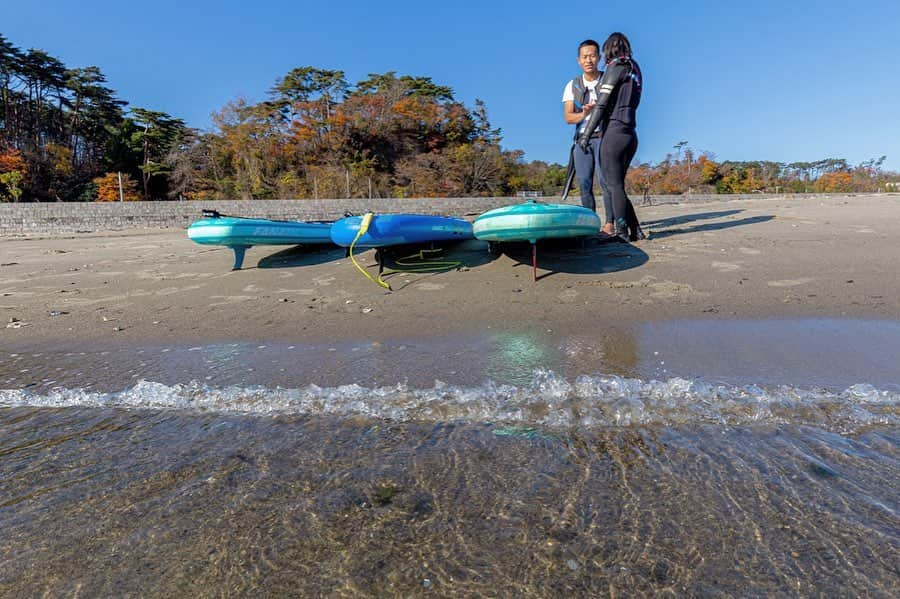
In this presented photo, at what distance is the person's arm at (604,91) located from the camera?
5.18m

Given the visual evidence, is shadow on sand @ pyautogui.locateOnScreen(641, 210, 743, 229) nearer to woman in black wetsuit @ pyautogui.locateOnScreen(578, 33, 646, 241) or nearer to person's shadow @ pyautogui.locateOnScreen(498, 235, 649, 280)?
person's shadow @ pyautogui.locateOnScreen(498, 235, 649, 280)

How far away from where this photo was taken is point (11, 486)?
5.25 ft

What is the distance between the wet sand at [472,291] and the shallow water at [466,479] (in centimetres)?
102

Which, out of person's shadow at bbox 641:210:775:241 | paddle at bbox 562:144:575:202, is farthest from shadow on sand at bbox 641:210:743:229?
paddle at bbox 562:144:575:202

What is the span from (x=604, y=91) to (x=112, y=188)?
36.9 metres

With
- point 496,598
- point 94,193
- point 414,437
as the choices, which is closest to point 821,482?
point 496,598

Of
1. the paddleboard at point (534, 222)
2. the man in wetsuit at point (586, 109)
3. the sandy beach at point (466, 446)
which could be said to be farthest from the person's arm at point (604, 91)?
the sandy beach at point (466, 446)

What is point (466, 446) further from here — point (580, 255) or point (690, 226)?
point (690, 226)

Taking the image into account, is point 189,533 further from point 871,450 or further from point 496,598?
point 871,450

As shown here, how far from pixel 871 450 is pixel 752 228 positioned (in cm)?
633

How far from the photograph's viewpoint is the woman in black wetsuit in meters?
5.22

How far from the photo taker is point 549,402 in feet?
7.27

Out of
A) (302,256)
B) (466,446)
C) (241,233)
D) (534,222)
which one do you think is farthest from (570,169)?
(466,446)

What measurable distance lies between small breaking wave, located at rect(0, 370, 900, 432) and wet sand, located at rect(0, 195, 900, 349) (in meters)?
1.10
